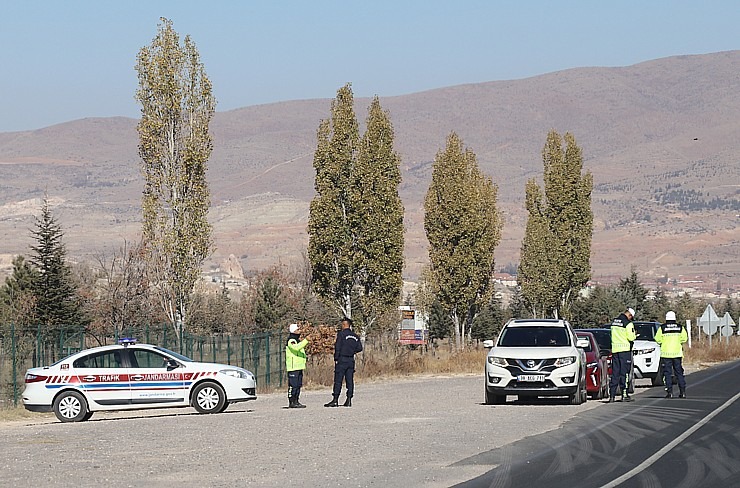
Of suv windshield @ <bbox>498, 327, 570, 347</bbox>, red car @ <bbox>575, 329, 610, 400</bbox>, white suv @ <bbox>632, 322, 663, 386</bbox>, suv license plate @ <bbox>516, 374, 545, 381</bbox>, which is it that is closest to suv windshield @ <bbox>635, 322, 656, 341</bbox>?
white suv @ <bbox>632, 322, 663, 386</bbox>

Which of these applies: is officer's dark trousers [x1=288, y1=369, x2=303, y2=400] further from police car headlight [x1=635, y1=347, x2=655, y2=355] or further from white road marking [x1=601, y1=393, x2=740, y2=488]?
police car headlight [x1=635, y1=347, x2=655, y2=355]

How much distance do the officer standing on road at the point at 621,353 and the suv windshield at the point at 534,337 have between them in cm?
115

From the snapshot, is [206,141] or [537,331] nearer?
[537,331]

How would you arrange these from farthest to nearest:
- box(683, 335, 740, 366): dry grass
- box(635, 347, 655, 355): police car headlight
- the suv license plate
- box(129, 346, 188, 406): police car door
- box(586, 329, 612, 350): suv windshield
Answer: box(683, 335, 740, 366): dry grass
box(635, 347, 655, 355): police car headlight
box(586, 329, 612, 350): suv windshield
the suv license plate
box(129, 346, 188, 406): police car door

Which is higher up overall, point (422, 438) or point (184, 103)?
point (184, 103)

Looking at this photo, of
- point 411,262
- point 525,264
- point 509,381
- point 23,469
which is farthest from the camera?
point 411,262

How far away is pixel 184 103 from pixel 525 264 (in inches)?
1454

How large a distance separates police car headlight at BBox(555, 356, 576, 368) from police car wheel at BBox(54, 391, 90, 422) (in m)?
9.88

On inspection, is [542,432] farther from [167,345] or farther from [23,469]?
[167,345]

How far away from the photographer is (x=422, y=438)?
65.4 feet

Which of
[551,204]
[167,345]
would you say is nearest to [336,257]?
[167,345]

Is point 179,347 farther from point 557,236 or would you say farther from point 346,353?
point 557,236

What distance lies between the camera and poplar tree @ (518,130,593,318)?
243 ft

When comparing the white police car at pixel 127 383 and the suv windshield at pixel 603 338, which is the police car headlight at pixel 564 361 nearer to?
the white police car at pixel 127 383
